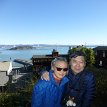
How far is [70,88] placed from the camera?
15.4 feet

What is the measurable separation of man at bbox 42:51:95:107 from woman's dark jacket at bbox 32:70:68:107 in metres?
0.48

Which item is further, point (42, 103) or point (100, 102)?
point (100, 102)

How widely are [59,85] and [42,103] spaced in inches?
16.5

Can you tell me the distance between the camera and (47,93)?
3980 mm

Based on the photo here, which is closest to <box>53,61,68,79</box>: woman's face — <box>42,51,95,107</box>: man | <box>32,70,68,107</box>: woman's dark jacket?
<box>32,70,68,107</box>: woman's dark jacket

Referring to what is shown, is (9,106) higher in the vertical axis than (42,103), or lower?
lower

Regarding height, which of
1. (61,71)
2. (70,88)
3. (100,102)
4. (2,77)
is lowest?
(2,77)

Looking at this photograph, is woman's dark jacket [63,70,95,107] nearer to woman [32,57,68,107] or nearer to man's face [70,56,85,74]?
man's face [70,56,85,74]

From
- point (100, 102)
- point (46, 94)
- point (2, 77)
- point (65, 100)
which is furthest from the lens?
point (2, 77)

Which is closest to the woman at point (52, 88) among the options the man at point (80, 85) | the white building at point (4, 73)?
the man at point (80, 85)

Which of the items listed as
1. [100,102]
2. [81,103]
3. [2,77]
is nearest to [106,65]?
[2,77]

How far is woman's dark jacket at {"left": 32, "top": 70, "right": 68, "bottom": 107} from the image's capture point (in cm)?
389

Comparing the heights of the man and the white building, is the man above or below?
above

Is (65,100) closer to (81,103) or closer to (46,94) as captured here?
(81,103)
